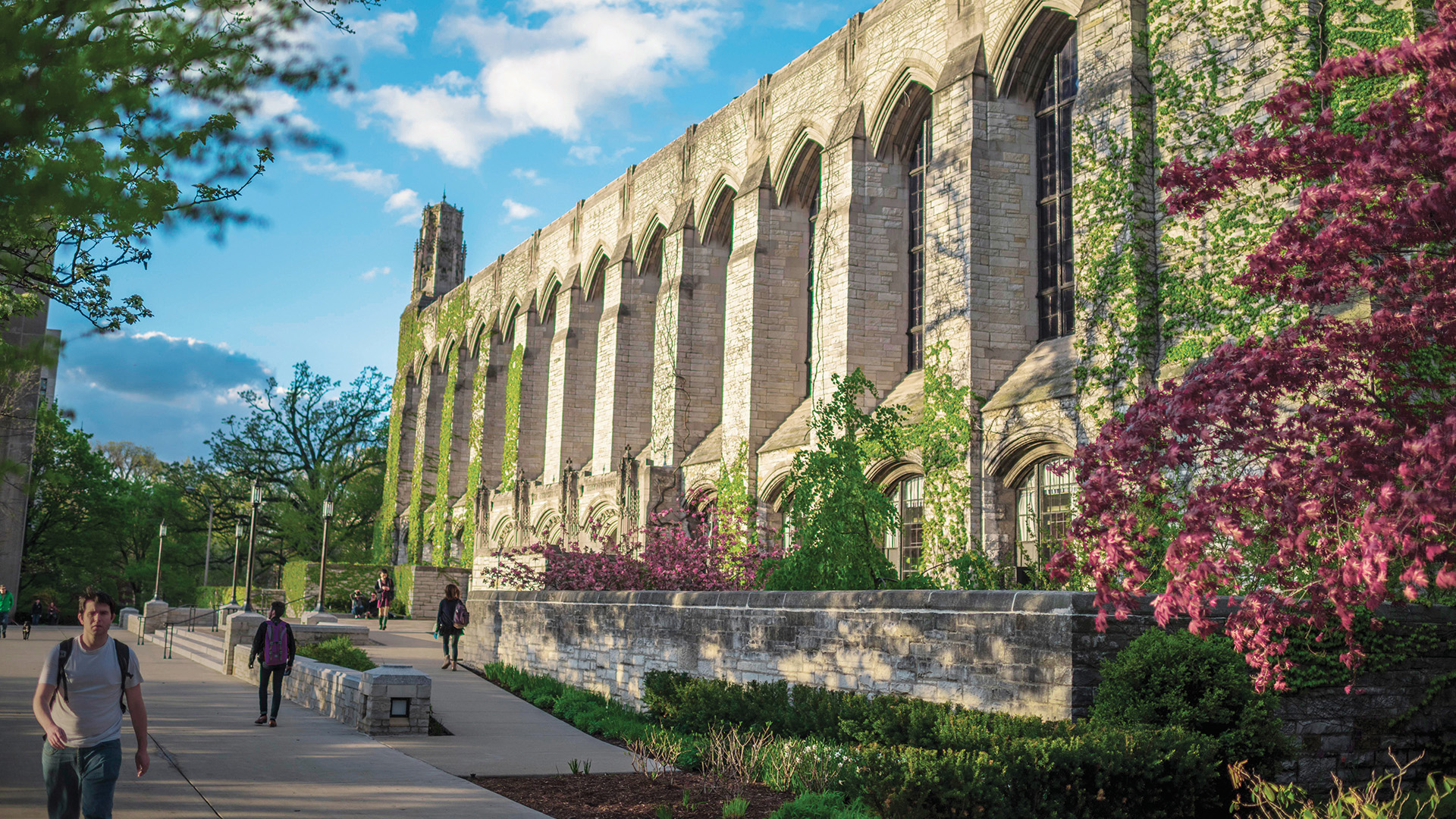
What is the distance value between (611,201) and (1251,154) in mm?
27460

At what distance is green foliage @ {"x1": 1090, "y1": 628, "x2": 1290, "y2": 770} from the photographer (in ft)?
28.3

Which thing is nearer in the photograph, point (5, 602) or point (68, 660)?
point (68, 660)

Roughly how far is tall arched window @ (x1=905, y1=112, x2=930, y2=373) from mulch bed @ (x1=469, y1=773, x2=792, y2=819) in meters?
13.8

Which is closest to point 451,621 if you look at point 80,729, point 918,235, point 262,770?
point 262,770

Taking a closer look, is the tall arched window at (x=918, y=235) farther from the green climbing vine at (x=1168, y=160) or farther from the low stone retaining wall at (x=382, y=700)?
the low stone retaining wall at (x=382, y=700)

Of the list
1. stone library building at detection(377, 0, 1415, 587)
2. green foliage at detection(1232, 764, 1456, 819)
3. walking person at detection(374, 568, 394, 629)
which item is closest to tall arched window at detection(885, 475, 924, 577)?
stone library building at detection(377, 0, 1415, 587)

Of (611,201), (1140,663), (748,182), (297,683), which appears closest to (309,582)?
(611,201)

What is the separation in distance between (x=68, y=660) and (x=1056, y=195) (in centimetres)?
1720

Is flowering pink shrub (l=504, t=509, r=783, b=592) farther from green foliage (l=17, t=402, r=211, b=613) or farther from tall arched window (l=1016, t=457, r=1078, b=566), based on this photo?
green foliage (l=17, t=402, r=211, b=613)

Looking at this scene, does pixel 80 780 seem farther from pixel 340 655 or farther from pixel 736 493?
pixel 736 493

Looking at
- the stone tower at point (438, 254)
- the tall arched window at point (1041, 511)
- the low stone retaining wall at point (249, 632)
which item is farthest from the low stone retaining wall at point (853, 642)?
the stone tower at point (438, 254)

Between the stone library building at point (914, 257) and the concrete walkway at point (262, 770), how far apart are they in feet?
26.6

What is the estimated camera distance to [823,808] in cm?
833

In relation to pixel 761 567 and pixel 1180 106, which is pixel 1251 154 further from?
pixel 761 567
